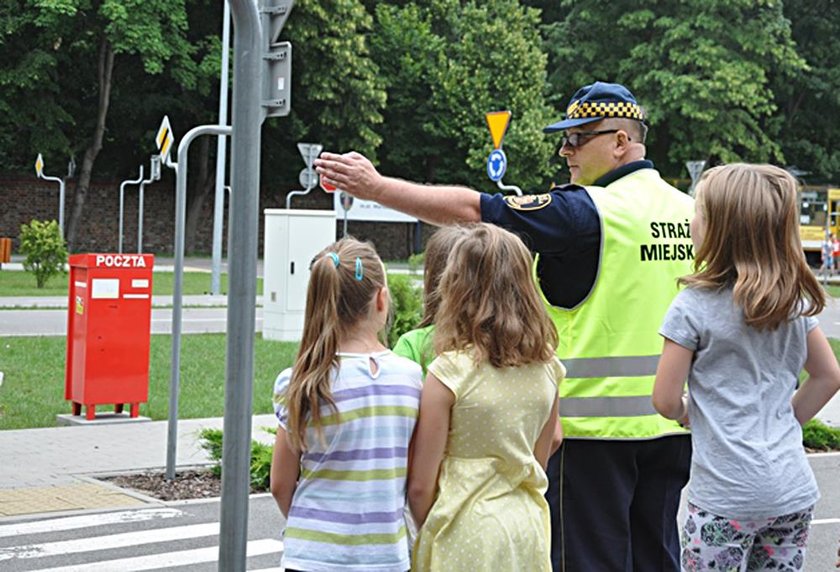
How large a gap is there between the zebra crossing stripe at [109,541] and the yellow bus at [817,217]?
38442mm

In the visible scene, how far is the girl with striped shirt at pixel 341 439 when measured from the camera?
3596 mm

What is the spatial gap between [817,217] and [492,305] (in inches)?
1762

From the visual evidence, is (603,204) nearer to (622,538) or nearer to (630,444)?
(630,444)

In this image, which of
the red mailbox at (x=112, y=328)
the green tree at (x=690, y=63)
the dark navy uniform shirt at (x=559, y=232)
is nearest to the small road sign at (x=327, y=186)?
the dark navy uniform shirt at (x=559, y=232)

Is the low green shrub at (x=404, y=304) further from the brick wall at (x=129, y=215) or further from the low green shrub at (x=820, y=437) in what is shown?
the brick wall at (x=129, y=215)

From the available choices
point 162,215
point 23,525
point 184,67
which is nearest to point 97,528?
point 23,525

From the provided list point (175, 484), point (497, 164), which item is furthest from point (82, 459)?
point (497, 164)

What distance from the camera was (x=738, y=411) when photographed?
366cm

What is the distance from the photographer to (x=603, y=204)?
409 cm

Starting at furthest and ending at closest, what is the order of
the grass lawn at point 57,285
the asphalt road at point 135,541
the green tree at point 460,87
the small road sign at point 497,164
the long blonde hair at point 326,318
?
the green tree at point 460,87 < the grass lawn at point 57,285 < the small road sign at point 497,164 < the asphalt road at point 135,541 < the long blonde hair at point 326,318

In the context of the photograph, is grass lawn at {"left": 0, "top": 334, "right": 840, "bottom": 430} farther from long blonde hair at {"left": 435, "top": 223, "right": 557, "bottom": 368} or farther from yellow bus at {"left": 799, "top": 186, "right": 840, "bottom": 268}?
yellow bus at {"left": 799, "top": 186, "right": 840, "bottom": 268}

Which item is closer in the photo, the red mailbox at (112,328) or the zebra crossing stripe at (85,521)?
the zebra crossing stripe at (85,521)

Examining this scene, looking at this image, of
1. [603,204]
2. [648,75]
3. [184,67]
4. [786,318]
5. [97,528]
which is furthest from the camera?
[648,75]

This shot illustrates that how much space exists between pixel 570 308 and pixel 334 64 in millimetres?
37850
